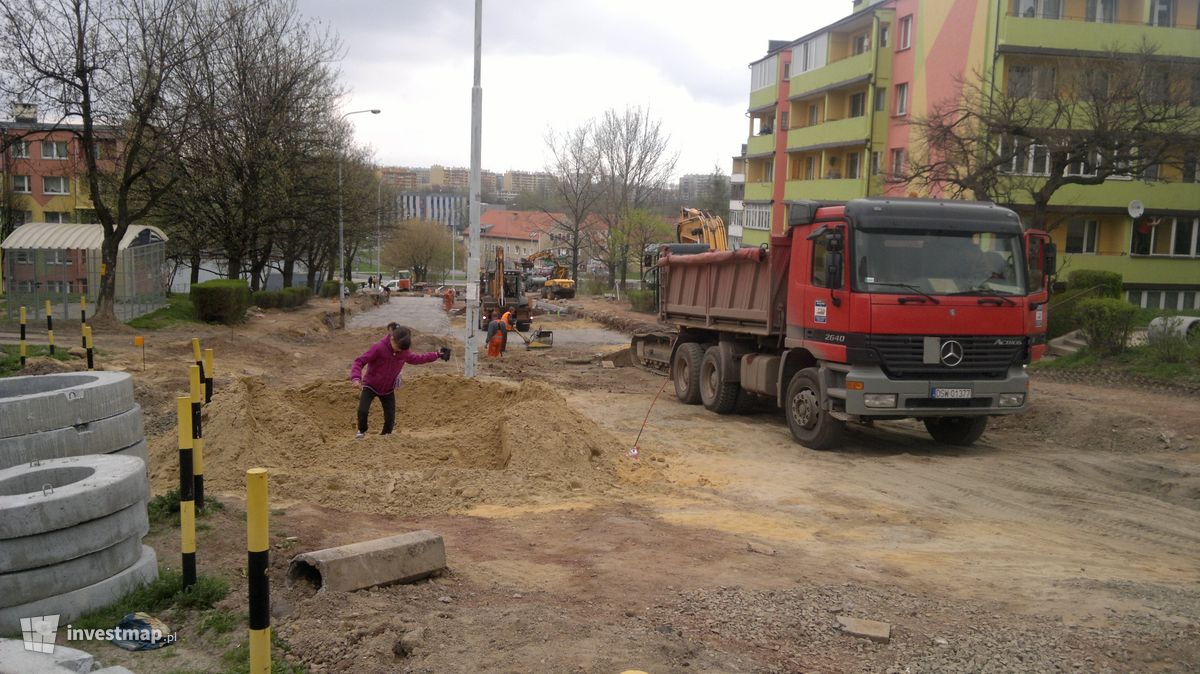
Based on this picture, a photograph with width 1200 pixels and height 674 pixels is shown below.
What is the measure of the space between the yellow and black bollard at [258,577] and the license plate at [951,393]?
8.89 metres

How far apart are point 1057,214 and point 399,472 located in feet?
96.9

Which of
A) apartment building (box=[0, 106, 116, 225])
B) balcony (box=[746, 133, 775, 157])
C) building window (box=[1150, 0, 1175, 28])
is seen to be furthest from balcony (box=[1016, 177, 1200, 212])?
apartment building (box=[0, 106, 116, 225])

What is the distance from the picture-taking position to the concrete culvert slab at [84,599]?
14.0 feet

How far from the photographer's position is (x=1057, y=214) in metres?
31.1

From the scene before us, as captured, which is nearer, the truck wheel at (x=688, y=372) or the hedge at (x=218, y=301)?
the truck wheel at (x=688, y=372)

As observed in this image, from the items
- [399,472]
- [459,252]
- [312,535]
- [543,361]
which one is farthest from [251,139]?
[459,252]

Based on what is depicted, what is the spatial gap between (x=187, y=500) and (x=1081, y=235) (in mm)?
34993

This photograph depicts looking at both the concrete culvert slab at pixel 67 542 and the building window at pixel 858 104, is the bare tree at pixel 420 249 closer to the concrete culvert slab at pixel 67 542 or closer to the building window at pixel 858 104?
the building window at pixel 858 104

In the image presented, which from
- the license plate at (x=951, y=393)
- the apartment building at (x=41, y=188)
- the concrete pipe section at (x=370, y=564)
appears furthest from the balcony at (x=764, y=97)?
the concrete pipe section at (x=370, y=564)

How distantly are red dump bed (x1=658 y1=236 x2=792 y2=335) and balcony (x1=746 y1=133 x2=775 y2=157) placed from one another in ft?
112

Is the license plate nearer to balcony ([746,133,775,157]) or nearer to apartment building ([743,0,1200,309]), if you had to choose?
apartment building ([743,0,1200,309])

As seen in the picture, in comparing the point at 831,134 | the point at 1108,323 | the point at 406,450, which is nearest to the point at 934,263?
the point at 406,450

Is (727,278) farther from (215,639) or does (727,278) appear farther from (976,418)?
(215,639)

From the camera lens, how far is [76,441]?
5.65m
